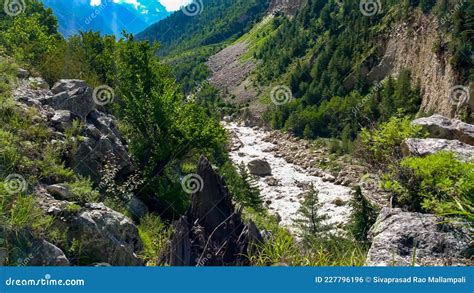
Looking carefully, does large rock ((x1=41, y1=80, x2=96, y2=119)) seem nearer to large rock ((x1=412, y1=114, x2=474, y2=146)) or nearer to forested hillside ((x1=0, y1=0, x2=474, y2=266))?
forested hillside ((x1=0, y1=0, x2=474, y2=266))

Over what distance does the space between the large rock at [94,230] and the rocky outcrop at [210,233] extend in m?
1.86

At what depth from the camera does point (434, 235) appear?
22.1ft

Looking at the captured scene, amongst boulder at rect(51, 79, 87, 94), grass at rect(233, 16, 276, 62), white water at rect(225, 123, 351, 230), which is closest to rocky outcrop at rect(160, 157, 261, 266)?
boulder at rect(51, 79, 87, 94)

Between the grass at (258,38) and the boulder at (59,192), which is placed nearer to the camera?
the boulder at (59,192)

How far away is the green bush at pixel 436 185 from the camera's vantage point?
6.58 m

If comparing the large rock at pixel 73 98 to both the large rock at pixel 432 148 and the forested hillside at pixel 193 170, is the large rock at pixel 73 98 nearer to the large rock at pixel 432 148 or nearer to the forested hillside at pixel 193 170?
the forested hillside at pixel 193 170

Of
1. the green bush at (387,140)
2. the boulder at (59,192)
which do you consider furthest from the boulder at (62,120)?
the green bush at (387,140)

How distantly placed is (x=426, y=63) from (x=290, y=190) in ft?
91.0

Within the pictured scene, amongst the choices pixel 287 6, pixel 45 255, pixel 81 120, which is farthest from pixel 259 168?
pixel 287 6

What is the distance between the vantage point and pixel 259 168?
47.6 m

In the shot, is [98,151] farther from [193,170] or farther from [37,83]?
[193,170]

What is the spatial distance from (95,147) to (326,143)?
46.6 metres

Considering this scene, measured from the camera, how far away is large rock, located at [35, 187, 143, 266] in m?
8.91

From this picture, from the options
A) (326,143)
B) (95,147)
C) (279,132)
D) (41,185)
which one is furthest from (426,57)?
(41,185)
